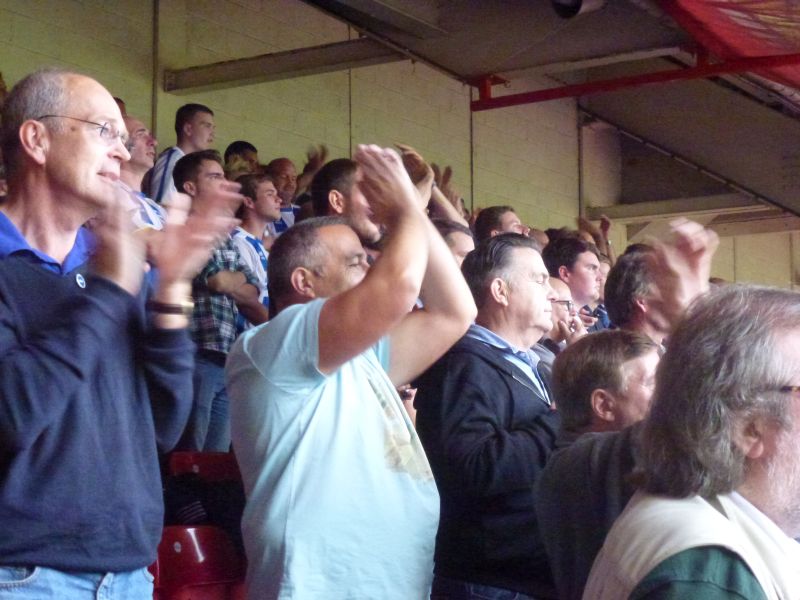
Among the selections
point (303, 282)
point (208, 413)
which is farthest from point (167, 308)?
point (208, 413)

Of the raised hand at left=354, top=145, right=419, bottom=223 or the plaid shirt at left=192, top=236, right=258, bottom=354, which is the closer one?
the raised hand at left=354, top=145, right=419, bottom=223

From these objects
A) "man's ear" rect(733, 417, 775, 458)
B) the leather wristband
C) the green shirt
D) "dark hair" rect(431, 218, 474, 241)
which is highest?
"dark hair" rect(431, 218, 474, 241)

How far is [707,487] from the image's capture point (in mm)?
1506

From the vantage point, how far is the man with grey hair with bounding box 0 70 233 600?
1.68 metres

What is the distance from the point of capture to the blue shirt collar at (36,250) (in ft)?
5.92

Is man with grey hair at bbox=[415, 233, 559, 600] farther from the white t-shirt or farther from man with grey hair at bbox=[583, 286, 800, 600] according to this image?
man with grey hair at bbox=[583, 286, 800, 600]

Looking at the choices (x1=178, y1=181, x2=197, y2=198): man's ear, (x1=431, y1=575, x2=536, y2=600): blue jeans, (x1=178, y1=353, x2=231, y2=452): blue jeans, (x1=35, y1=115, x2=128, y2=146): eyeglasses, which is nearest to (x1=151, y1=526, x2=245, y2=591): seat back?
(x1=431, y1=575, x2=536, y2=600): blue jeans

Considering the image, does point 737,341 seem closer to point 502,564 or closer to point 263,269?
point 502,564

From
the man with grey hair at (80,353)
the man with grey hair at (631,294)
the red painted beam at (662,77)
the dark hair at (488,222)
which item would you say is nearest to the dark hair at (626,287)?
the man with grey hair at (631,294)

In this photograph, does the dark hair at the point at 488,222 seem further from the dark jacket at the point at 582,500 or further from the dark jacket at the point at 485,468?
the dark jacket at the point at 582,500

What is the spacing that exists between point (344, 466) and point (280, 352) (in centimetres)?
25

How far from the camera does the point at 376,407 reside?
232cm

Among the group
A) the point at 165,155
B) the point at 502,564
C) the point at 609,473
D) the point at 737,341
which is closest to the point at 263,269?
the point at 165,155

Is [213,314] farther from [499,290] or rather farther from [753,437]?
[753,437]
